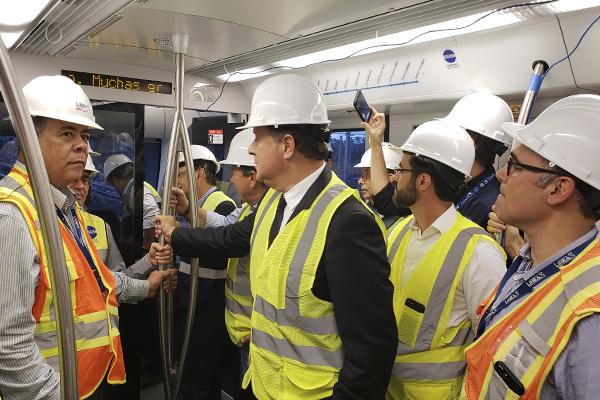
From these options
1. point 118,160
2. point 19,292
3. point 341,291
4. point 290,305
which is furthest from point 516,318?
point 118,160

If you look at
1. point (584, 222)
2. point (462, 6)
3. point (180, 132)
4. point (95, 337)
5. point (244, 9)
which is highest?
point (244, 9)

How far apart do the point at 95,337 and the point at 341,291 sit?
0.95 metres

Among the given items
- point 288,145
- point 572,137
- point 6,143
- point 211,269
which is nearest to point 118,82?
point 6,143

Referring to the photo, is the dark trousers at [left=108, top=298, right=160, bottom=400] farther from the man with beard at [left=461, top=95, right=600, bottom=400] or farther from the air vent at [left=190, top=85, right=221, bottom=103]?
the man with beard at [left=461, top=95, right=600, bottom=400]

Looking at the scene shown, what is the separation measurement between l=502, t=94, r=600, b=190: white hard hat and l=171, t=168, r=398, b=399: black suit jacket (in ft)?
1.83

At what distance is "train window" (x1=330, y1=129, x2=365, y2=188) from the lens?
3.97 metres

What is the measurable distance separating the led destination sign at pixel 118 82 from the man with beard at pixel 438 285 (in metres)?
2.33

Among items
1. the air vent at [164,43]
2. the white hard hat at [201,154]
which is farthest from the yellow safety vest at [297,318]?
the white hard hat at [201,154]

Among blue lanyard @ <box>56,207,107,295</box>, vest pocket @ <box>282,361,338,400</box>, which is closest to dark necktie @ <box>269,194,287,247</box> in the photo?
vest pocket @ <box>282,361,338,400</box>

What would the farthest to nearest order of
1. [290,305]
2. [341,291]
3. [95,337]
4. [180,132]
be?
[180,132]
[95,337]
[290,305]
[341,291]

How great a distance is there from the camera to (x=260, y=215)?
1.97m

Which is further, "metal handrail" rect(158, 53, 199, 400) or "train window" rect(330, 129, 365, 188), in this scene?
"train window" rect(330, 129, 365, 188)

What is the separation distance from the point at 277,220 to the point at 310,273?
0.35 metres

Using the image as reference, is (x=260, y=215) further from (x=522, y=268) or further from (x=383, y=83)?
(x=383, y=83)
